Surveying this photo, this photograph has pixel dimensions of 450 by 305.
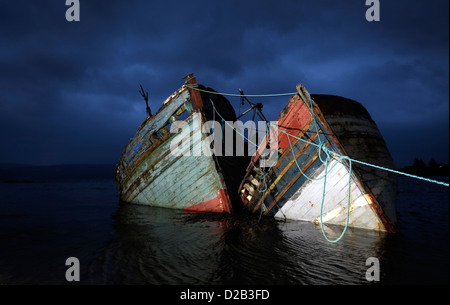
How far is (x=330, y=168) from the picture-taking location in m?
5.21

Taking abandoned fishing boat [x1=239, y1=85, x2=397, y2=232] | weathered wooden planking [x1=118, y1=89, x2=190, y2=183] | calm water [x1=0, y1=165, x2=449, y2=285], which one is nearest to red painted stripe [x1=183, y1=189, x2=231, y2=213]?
calm water [x1=0, y1=165, x2=449, y2=285]

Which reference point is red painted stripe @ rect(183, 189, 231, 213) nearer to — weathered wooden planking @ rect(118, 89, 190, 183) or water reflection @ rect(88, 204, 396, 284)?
water reflection @ rect(88, 204, 396, 284)

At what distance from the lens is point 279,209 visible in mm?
6410

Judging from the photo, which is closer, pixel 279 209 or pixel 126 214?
pixel 279 209

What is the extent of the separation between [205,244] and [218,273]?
1422 mm

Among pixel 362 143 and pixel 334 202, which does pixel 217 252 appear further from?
pixel 362 143

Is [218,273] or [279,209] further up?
[279,209]

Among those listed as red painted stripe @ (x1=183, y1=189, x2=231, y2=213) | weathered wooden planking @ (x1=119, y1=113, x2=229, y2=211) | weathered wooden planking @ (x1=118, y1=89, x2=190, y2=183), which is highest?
weathered wooden planking @ (x1=118, y1=89, x2=190, y2=183)

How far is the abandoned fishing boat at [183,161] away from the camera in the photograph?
23.2 feet

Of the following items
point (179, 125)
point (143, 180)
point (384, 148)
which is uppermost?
point (179, 125)

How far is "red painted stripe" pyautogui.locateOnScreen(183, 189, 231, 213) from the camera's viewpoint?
6984 mm
